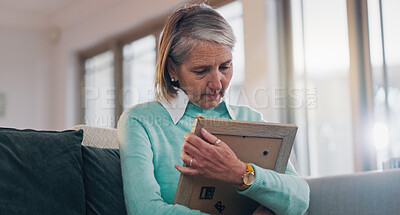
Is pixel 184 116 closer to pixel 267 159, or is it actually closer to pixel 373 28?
pixel 267 159

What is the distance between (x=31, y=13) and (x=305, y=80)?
3953 mm

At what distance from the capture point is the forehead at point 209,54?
1426 millimetres

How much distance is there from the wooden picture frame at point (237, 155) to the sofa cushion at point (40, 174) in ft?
1.29

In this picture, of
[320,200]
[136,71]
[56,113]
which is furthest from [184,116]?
[56,113]

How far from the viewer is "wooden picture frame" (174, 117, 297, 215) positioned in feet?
3.95

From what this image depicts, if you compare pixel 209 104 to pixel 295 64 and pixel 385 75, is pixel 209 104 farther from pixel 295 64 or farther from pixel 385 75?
pixel 295 64

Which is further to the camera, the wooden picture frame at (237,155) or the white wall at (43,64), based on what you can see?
the white wall at (43,64)

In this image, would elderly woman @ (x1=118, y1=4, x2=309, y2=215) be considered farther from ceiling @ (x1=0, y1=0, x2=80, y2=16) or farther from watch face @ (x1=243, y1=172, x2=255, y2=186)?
ceiling @ (x1=0, y1=0, x2=80, y2=16)

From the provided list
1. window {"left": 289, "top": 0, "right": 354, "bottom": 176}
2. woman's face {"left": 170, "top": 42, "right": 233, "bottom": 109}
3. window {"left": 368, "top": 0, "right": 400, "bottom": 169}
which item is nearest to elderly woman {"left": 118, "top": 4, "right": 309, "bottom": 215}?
woman's face {"left": 170, "top": 42, "right": 233, "bottom": 109}

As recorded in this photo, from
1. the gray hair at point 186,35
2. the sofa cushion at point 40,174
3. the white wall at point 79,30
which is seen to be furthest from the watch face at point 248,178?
the white wall at point 79,30

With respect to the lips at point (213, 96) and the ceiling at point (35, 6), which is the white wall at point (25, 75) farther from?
the lips at point (213, 96)

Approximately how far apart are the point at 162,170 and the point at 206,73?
0.32 meters

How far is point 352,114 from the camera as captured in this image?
304cm

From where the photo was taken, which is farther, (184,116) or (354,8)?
(354,8)
